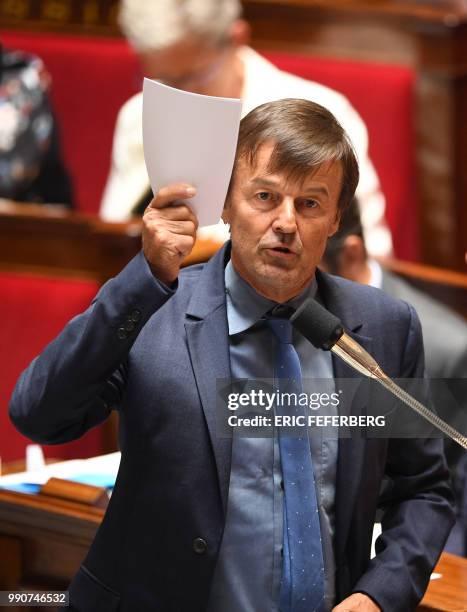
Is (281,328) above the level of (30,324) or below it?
above

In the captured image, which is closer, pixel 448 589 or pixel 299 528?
pixel 299 528

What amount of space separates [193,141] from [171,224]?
6cm

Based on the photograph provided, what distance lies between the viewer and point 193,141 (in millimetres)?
864

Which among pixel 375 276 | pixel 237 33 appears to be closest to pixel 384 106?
pixel 237 33

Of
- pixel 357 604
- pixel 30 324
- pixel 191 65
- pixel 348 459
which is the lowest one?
pixel 30 324

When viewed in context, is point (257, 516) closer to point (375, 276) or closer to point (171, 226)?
point (171, 226)

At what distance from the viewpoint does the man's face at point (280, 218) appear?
92 cm

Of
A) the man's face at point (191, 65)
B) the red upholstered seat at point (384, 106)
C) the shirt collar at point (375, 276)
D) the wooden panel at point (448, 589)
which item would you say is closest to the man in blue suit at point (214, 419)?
the wooden panel at point (448, 589)

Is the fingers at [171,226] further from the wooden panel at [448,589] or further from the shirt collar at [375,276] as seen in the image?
the shirt collar at [375,276]

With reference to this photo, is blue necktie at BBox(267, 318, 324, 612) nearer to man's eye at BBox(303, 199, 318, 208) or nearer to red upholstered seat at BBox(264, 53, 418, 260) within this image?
man's eye at BBox(303, 199, 318, 208)

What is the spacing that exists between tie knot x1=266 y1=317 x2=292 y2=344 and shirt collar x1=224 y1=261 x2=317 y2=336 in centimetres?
1

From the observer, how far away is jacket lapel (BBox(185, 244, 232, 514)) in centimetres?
93

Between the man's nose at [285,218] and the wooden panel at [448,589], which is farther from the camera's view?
the wooden panel at [448,589]

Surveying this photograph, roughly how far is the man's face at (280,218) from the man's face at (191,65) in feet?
4.74
